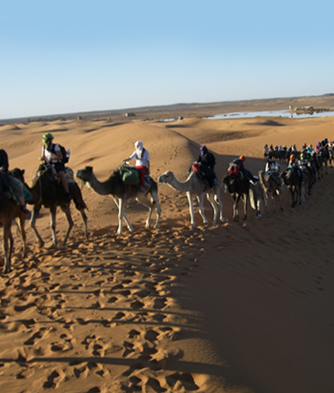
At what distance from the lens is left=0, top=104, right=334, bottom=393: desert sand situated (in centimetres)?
424

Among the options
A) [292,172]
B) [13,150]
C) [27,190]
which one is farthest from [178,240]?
[13,150]

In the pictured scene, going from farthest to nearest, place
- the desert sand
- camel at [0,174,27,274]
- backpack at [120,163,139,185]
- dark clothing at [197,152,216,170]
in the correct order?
dark clothing at [197,152,216,170], backpack at [120,163,139,185], camel at [0,174,27,274], the desert sand

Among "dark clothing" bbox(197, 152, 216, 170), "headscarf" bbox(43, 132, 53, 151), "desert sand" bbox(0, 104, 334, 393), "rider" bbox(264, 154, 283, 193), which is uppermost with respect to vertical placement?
"headscarf" bbox(43, 132, 53, 151)

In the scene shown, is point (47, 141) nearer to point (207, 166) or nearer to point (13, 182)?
point (13, 182)

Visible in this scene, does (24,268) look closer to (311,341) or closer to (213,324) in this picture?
(213,324)

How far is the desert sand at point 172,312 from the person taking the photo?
4.24 meters

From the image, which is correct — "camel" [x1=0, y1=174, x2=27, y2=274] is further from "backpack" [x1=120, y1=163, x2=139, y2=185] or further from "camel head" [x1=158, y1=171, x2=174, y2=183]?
"camel head" [x1=158, y1=171, x2=174, y2=183]

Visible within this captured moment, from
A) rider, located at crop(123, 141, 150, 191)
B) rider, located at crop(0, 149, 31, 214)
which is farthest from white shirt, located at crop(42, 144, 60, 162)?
rider, located at crop(123, 141, 150, 191)

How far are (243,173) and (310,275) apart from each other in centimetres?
474

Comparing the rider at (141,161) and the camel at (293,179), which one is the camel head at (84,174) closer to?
the rider at (141,161)

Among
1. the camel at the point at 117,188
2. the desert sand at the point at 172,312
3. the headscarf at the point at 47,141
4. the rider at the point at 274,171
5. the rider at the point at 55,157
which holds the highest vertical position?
the headscarf at the point at 47,141

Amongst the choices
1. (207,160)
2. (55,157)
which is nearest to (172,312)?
(55,157)

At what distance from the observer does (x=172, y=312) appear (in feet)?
17.9

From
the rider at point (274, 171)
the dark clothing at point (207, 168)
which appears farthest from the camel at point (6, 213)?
the rider at point (274, 171)
